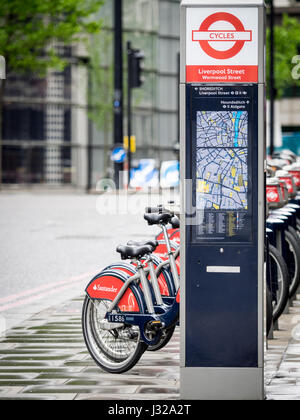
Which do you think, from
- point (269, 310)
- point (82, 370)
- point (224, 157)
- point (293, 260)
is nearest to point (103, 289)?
point (82, 370)

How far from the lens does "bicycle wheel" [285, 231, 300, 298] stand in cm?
941

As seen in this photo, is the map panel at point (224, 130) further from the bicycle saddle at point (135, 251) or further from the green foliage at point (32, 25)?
the green foliage at point (32, 25)

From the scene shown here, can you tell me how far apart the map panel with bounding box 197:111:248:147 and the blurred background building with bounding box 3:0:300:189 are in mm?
40839

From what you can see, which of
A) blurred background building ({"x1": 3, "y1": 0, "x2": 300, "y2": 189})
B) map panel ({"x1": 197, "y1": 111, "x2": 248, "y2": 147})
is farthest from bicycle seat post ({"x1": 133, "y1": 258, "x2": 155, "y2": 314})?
blurred background building ({"x1": 3, "y1": 0, "x2": 300, "y2": 189})

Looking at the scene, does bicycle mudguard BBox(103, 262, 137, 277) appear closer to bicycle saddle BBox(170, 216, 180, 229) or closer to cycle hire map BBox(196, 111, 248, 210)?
bicycle saddle BBox(170, 216, 180, 229)

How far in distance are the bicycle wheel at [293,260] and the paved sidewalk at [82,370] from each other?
0.57m

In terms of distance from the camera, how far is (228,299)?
228 inches

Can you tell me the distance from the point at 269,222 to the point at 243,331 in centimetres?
307

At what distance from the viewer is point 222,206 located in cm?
578

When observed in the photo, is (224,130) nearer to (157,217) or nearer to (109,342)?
(157,217)

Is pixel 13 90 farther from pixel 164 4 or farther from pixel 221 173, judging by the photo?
pixel 221 173

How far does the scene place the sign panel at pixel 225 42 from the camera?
5.70 m

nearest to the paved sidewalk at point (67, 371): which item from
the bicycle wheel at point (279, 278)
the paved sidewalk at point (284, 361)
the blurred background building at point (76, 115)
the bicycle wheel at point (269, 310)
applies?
the paved sidewalk at point (284, 361)
